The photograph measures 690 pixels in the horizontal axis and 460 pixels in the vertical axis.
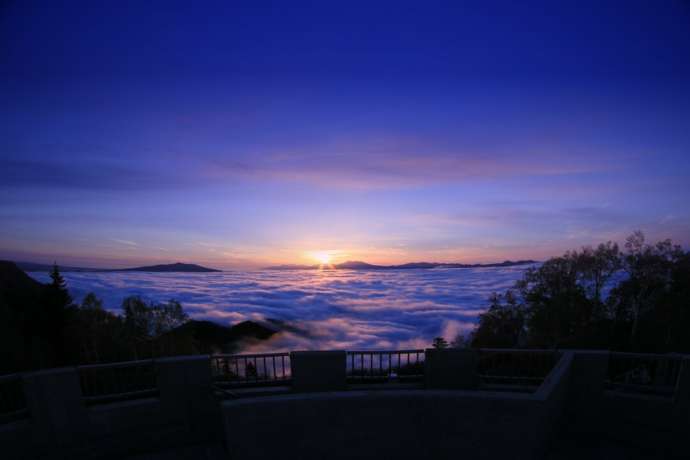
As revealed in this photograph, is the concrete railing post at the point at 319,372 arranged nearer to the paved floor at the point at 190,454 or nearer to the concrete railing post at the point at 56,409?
the paved floor at the point at 190,454

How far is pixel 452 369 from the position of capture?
24.9ft

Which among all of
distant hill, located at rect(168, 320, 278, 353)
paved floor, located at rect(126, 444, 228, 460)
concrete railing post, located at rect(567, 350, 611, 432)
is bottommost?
distant hill, located at rect(168, 320, 278, 353)

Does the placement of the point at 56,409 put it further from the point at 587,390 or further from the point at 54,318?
the point at 54,318

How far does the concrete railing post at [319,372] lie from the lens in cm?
725

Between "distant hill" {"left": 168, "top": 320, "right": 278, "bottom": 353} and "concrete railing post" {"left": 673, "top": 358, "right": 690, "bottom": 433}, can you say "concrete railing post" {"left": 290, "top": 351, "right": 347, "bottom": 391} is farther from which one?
"distant hill" {"left": 168, "top": 320, "right": 278, "bottom": 353}

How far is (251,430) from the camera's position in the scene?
15.5ft

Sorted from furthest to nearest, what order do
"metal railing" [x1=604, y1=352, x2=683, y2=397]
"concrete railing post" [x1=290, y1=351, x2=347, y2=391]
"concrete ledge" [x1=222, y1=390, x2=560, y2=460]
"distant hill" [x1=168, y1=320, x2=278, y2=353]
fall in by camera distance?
"distant hill" [x1=168, y1=320, x2=278, y2=353]
"concrete railing post" [x1=290, y1=351, x2=347, y2=391]
"metal railing" [x1=604, y1=352, x2=683, y2=397]
"concrete ledge" [x1=222, y1=390, x2=560, y2=460]

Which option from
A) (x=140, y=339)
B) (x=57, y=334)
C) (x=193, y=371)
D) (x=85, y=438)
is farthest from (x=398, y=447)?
(x=140, y=339)

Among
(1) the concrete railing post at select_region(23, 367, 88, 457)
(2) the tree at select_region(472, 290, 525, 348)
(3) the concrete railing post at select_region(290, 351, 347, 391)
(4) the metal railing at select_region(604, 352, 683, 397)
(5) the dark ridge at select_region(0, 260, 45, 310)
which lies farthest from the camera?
(5) the dark ridge at select_region(0, 260, 45, 310)

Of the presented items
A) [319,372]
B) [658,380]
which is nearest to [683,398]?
[658,380]

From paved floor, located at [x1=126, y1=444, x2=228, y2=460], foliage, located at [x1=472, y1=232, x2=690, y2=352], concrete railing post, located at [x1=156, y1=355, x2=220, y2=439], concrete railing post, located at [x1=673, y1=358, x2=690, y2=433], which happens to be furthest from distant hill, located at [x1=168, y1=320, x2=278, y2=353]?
concrete railing post, located at [x1=673, y1=358, x2=690, y2=433]

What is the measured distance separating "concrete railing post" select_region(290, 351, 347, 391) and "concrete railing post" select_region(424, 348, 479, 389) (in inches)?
73.0

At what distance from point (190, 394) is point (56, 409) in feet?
6.61

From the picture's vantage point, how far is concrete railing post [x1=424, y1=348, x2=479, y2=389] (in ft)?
24.8
